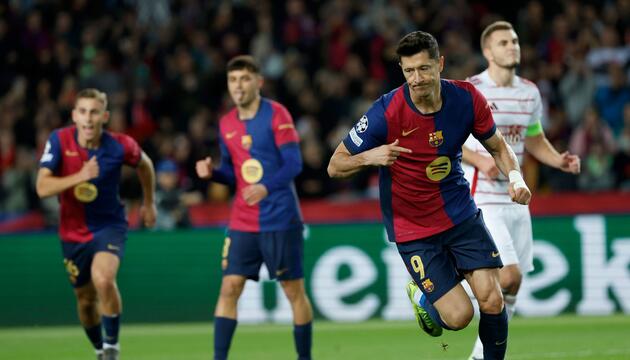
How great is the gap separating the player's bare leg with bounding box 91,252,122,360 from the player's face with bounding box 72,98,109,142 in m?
1.06

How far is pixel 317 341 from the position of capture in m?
12.4

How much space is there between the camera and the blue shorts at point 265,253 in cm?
971

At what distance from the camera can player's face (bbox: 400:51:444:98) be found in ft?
24.7

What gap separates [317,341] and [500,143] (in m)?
5.04

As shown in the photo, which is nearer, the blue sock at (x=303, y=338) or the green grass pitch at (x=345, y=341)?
the blue sock at (x=303, y=338)

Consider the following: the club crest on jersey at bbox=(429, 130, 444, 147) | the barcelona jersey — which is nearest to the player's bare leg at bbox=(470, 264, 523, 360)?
the barcelona jersey

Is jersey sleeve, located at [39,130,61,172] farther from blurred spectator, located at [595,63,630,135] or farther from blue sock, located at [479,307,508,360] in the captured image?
blurred spectator, located at [595,63,630,135]

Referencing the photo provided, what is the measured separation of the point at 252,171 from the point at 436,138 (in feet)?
8.35

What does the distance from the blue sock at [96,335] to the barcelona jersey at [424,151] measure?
11.4ft

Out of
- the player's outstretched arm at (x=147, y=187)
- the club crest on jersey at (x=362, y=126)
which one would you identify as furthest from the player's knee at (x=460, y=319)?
the player's outstretched arm at (x=147, y=187)

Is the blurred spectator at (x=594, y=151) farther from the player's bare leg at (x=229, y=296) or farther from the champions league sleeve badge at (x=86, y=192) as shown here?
the champions league sleeve badge at (x=86, y=192)

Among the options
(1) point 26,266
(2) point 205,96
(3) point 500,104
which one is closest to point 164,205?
(1) point 26,266

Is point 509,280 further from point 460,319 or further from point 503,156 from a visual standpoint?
point 503,156

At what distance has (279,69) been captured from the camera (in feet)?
61.8
